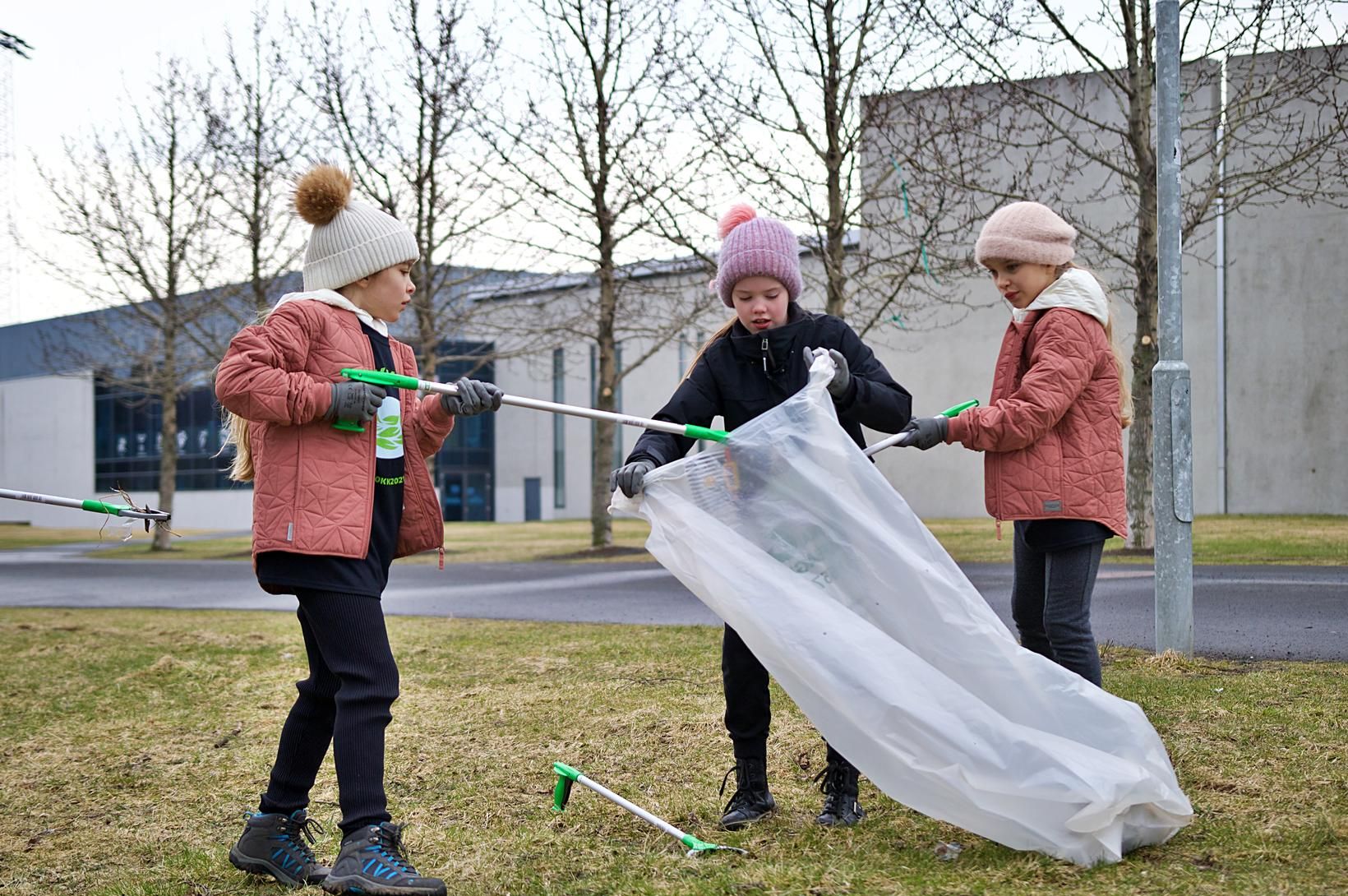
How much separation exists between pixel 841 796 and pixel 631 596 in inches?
290

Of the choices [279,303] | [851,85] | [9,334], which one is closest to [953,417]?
[279,303]

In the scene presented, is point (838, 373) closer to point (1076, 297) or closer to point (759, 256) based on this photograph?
point (759, 256)

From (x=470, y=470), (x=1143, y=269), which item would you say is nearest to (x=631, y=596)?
(x=1143, y=269)

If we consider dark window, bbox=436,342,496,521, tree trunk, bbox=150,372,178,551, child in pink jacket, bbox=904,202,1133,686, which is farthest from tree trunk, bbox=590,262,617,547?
dark window, bbox=436,342,496,521

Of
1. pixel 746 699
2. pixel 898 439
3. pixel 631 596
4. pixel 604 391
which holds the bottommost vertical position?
pixel 631 596

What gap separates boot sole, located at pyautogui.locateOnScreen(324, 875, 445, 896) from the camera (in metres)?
2.64

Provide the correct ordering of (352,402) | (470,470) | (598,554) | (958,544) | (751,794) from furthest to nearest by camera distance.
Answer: (470,470) → (598,554) → (958,544) → (751,794) → (352,402)

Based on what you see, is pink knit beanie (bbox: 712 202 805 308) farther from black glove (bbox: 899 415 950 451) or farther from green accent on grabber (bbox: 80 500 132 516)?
green accent on grabber (bbox: 80 500 132 516)

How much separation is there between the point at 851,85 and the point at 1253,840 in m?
11.0

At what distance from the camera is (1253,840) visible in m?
2.76

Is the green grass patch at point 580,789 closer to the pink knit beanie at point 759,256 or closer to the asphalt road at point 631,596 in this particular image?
the asphalt road at point 631,596

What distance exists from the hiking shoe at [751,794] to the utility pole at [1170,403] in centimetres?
317

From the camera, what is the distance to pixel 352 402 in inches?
111

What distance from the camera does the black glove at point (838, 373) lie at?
3117mm
